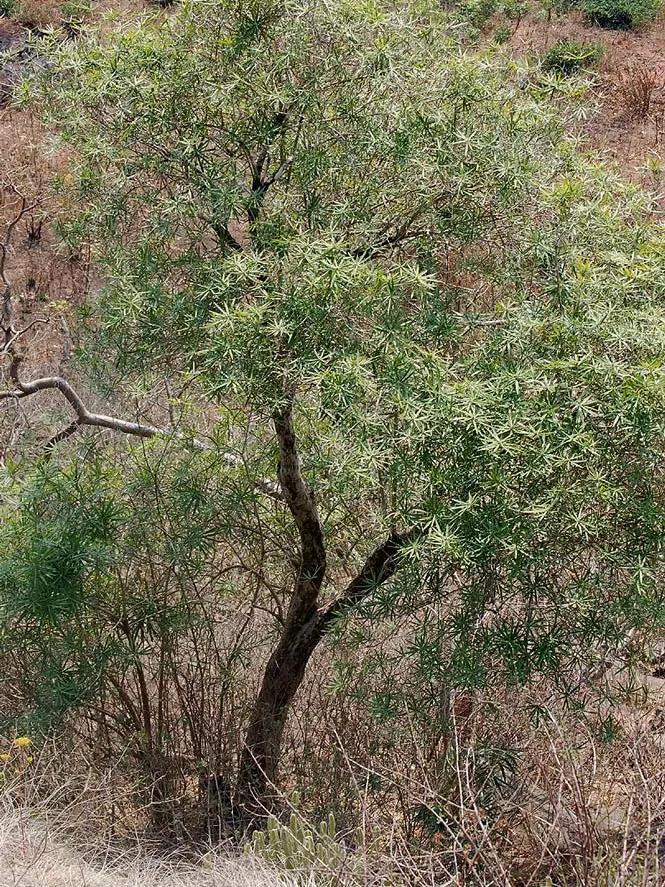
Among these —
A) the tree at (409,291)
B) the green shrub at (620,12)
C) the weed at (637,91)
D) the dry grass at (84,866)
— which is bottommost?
the dry grass at (84,866)

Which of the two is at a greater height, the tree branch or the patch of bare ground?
the patch of bare ground

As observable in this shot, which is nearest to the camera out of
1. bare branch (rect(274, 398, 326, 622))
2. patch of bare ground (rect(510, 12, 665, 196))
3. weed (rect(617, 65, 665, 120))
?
bare branch (rect(274, 398, 326, 622))

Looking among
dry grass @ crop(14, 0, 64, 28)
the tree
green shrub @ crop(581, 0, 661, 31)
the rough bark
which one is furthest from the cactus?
dry grass @ crop(14, 0, 64, 28)

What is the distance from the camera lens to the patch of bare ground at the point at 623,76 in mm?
12438

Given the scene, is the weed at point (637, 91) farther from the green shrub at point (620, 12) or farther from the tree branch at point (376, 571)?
the tree branch at point (376, 571)

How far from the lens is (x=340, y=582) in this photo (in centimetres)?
542

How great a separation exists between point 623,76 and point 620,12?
1845 mm

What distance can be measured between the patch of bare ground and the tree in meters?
8.29

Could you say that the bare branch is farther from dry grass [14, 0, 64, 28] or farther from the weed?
dry grass [14, 0, 64, 28]

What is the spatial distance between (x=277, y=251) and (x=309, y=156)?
42cm

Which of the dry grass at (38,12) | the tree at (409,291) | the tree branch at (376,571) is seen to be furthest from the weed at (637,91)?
the tree branch at (376,571)

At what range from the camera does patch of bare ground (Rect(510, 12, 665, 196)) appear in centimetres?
1244

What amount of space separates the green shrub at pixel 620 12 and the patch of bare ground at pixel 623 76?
142 mm

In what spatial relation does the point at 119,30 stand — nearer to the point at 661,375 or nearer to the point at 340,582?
the point at 661,375
